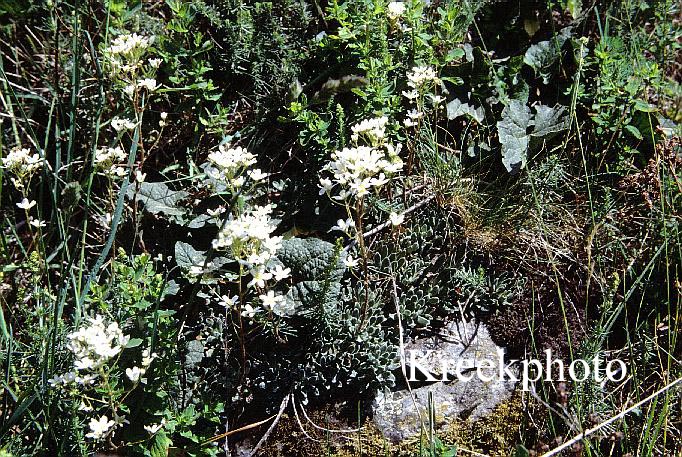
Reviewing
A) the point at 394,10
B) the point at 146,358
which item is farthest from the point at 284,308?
the point at 394,10

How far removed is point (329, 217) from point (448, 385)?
0.85 m

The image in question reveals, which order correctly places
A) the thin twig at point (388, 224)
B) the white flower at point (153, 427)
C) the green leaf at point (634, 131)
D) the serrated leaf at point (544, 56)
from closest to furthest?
1. the white flower at point (153, 427)
2. the thin twig at point (388, 224)
3. the green leaf at point (634, 131)
4. the serrated leaf at point (544, 56)

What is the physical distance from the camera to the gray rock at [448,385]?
8.25 feet

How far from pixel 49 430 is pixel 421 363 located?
1375 mm

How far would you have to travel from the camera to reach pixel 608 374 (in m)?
2.59

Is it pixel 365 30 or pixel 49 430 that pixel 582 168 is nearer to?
pixel 365 30

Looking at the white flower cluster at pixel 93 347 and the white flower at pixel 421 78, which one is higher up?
the white flower at pixel 421 78

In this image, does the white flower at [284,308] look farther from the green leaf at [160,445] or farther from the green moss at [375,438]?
the green leaf at [160,445]

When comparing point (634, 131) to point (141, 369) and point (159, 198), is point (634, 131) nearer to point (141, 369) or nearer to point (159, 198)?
point (159, 198)

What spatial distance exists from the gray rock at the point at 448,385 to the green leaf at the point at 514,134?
29.2 inches

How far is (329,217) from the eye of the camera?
9.27ft

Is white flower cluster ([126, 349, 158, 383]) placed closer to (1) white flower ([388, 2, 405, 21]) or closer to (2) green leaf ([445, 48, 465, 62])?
(1) white flower ([388, 2, 405, 21])

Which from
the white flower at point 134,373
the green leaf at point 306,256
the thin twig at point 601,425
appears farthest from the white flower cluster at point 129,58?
the thin twig at point 601,425

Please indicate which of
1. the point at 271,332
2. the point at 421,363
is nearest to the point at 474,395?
the point at 421,363
